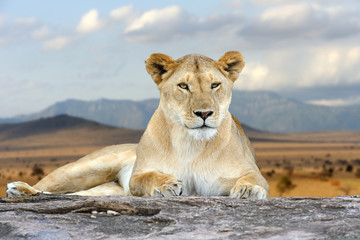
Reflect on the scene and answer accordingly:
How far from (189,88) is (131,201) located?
1.77 m

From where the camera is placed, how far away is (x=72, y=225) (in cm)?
455

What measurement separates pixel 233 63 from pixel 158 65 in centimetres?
108

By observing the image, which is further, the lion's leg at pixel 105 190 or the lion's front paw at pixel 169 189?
the lion's leg at pixel 105 190

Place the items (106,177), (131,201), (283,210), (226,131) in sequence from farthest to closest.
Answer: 1. (106,177)
2. (226,131)
3. (131,201)
4. (283,210)

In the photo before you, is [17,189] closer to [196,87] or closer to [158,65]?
[158,65]

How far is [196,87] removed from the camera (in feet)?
20.6

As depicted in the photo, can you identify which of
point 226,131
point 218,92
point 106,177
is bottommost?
point 106,177

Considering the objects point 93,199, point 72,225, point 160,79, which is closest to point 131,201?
point 93,199

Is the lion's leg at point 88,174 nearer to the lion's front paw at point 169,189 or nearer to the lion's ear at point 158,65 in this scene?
the lion's ear at point 158,65

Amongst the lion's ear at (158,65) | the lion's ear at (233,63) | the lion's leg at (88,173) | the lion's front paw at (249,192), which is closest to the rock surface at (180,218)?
the lion's front paw at (249,192)

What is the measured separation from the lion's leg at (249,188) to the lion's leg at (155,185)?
0.68 m

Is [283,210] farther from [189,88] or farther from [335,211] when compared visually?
[189,88]

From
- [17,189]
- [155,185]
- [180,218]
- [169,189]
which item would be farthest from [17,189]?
[180,218]

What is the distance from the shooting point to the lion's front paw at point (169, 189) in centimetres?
584
